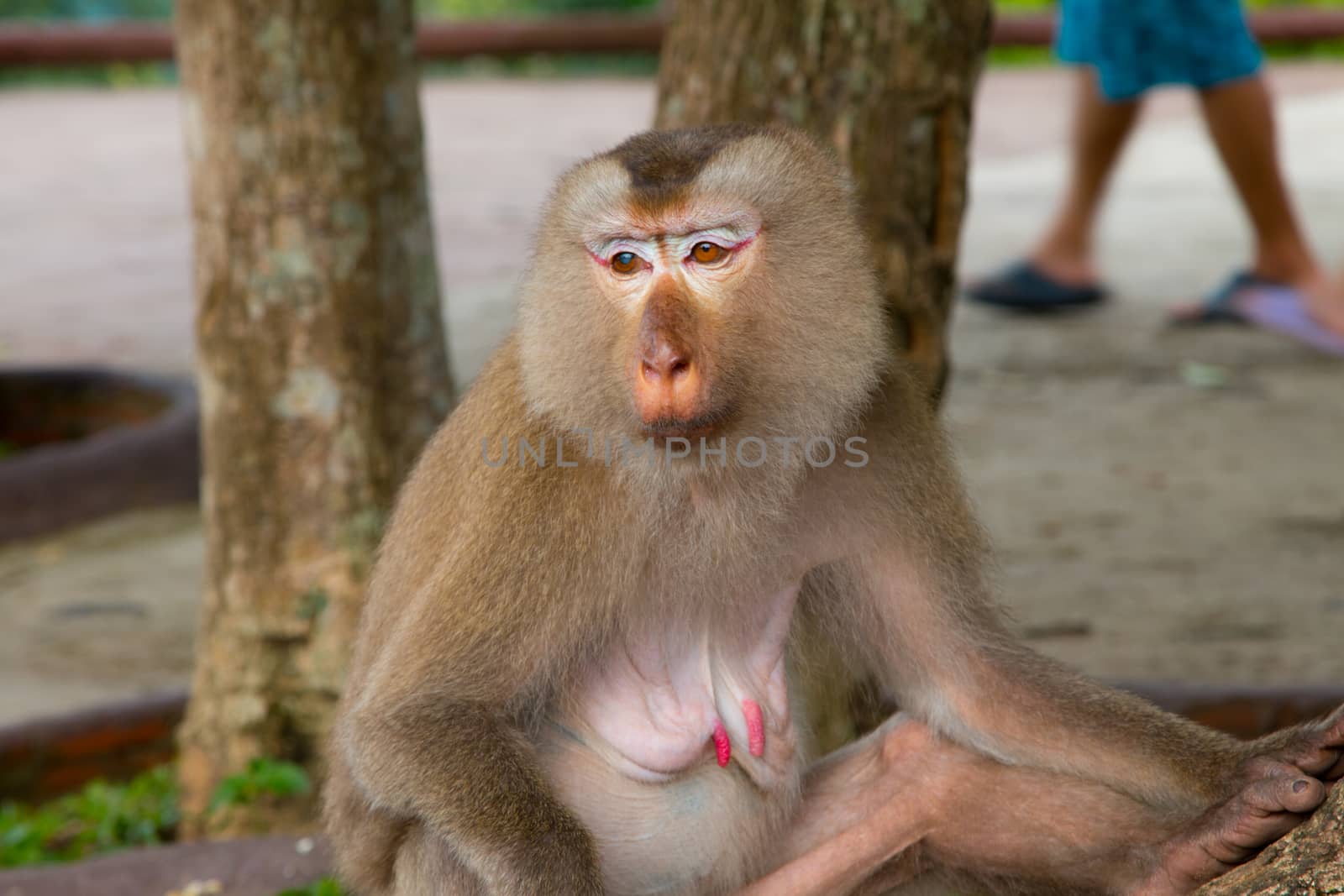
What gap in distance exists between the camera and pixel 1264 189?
717cm

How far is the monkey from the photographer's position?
2.51 m

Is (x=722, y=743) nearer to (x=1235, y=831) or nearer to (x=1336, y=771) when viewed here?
(x=1235, y=831)

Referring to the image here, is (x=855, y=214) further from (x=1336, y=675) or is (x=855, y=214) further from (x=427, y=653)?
(x=1336, y=675)

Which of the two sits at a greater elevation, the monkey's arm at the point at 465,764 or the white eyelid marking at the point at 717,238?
the white eyelid marking at the point at 717,238

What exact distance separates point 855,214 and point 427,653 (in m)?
0.96

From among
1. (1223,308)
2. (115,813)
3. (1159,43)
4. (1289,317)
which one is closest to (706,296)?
(115,813)

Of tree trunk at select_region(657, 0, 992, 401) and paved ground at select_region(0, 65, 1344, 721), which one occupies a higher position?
tree trunk at select_region(657, 0, 992, 401)

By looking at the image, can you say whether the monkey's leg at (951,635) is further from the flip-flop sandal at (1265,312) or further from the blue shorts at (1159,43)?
the flip-flop sandal at (1265,312)

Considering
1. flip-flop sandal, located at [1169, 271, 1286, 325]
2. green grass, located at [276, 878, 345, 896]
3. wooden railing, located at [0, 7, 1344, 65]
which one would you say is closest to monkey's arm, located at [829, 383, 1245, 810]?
green grass, located at [276, 878, 345, 896]

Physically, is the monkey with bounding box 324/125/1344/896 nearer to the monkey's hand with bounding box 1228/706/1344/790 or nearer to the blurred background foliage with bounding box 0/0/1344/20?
the monkey's hand with bounding box 1228/706/1344/790

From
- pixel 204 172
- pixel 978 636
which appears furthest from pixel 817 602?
pixel 204 172

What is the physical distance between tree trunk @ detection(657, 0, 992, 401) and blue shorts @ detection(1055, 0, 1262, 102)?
3609mm

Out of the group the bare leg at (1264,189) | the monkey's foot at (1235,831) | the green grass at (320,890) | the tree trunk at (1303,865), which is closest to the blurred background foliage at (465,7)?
the bare leg at (1264,189)

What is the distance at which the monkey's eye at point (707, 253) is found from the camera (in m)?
2.48
